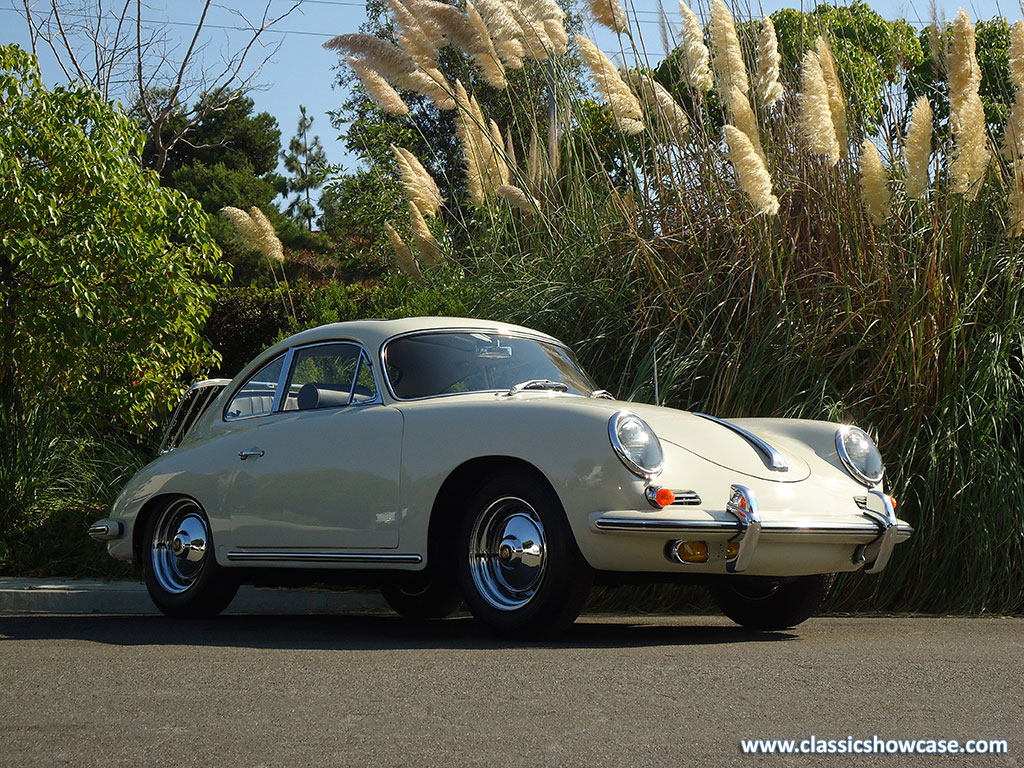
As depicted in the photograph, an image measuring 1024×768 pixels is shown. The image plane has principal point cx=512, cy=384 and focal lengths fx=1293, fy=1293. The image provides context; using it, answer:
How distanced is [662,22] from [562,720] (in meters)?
7.04

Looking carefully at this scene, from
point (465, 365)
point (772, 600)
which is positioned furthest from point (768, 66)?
point (772, 600)

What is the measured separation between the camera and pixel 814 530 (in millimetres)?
5516

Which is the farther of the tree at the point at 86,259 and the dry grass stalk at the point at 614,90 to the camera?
the tree at the point at 86,259

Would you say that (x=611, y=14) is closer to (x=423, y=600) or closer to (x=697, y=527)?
(x=423, y=600)

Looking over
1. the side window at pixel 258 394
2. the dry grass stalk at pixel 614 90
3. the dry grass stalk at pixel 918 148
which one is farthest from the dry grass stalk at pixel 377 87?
the dry grass stalk at pixel 918 148

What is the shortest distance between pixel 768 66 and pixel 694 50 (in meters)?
0.53

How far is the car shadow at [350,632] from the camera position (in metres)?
5.66

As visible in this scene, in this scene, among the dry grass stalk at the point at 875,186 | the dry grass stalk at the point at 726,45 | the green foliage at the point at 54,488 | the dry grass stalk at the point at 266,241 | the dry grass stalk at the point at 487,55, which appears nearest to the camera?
the dry grass stalk at the point at 875,186

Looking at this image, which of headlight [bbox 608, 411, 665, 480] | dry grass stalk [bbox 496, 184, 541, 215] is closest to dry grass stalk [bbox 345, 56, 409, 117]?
dry grass stalk [bbox 496, 184, 541, 215]

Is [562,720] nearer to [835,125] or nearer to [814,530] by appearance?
[814,530]

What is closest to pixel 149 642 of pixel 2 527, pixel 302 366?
pixel 302 366

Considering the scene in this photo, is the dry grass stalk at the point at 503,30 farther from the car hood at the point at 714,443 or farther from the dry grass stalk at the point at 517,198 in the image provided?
the car hood at the point at 714,443

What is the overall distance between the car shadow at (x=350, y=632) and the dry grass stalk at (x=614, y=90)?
3.72m

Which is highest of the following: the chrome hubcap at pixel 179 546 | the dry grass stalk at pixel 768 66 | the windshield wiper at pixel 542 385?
the dry grass stalk at pixel 768 66
